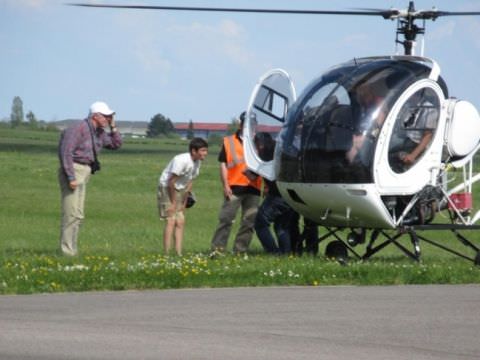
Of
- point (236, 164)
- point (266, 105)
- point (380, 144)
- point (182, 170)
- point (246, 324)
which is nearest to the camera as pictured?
point (246, 324)

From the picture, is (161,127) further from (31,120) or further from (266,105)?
(266,105)

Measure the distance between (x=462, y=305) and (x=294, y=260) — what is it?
4100mm

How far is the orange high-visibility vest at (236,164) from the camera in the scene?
55.1ft

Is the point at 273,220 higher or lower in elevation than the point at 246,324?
higher

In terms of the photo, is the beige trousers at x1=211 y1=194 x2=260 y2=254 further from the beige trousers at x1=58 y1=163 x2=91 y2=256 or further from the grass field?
the beige trousers at x1=58 y1=163 x2=91 y2=256

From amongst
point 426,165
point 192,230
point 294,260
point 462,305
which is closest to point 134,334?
point 462,305

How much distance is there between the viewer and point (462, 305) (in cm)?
1076

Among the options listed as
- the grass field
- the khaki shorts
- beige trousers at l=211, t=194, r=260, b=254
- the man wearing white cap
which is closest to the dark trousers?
the grass field

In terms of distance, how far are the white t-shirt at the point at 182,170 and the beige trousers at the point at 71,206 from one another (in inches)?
44.1

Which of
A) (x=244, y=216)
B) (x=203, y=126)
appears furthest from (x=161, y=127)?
(x=244, y=216)

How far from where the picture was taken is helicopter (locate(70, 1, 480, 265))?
14648mm

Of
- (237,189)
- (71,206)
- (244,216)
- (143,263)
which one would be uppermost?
(237,189)

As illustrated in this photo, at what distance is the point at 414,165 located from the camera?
1497 cm

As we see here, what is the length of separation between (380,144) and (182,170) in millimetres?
2855
